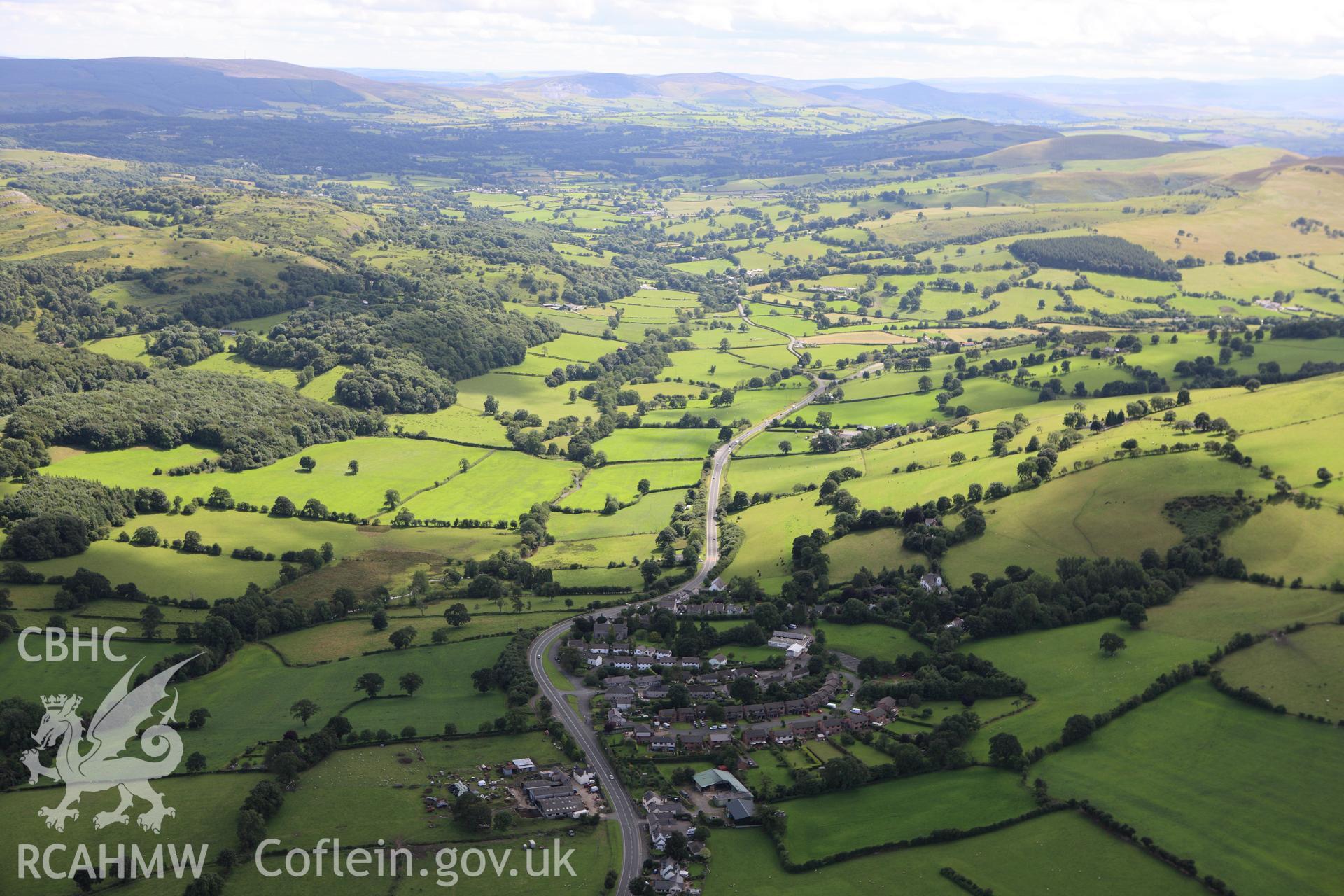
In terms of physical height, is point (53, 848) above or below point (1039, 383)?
below

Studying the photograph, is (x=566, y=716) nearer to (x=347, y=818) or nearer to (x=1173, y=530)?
(x=347, y=818)

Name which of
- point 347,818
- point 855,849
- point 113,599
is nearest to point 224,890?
point 347,818

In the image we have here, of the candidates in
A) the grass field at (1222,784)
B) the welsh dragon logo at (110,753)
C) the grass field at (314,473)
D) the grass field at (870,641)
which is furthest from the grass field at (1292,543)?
the grass field at (314,473)

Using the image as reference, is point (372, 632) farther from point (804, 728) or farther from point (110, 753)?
point (804, 728)

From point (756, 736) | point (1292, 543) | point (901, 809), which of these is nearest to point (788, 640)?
point (756, 736)

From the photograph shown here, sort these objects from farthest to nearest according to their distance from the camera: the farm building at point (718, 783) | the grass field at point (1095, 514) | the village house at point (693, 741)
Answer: the grass field at point (1095, 514)
the village house at point (693, 741)
the farm building at point (718, 783)

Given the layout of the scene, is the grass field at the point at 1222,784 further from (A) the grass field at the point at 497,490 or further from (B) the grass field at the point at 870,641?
(A) the grass field at the point at 497,490
